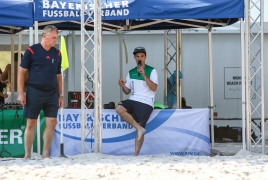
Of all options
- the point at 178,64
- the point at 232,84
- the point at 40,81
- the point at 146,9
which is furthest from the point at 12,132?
the point at 232,84

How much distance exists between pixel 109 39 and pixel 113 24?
2967 mm

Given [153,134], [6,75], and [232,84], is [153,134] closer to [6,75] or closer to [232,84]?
[6,75]

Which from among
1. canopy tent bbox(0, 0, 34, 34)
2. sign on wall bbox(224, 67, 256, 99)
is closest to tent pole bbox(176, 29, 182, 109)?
sign on wall bbox(224, 67, 256, 99)

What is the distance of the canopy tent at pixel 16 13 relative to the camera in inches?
371

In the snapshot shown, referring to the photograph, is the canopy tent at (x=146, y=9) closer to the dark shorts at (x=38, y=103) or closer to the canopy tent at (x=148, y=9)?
the canopy tent at (x=148, y=9)

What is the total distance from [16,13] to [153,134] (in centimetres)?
280

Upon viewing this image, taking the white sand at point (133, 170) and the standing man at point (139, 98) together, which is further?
the standing man at point (139, 98)

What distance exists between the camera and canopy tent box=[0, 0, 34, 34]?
9.42 metres

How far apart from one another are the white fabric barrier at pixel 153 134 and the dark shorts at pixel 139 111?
0.82ft

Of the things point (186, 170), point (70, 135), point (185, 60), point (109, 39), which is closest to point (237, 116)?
point (185, 60)

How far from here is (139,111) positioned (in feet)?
31.7

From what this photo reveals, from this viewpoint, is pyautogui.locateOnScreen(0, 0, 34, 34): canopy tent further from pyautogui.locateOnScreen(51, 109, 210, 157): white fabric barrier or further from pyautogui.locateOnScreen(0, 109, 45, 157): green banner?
pyautogui.locateOnScreen(51, 109, 210, 157): white fabric barrier

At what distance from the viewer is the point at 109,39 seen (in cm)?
1395

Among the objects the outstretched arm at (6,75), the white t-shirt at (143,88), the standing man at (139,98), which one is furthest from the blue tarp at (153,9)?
the outstretched arm at (6,75)
